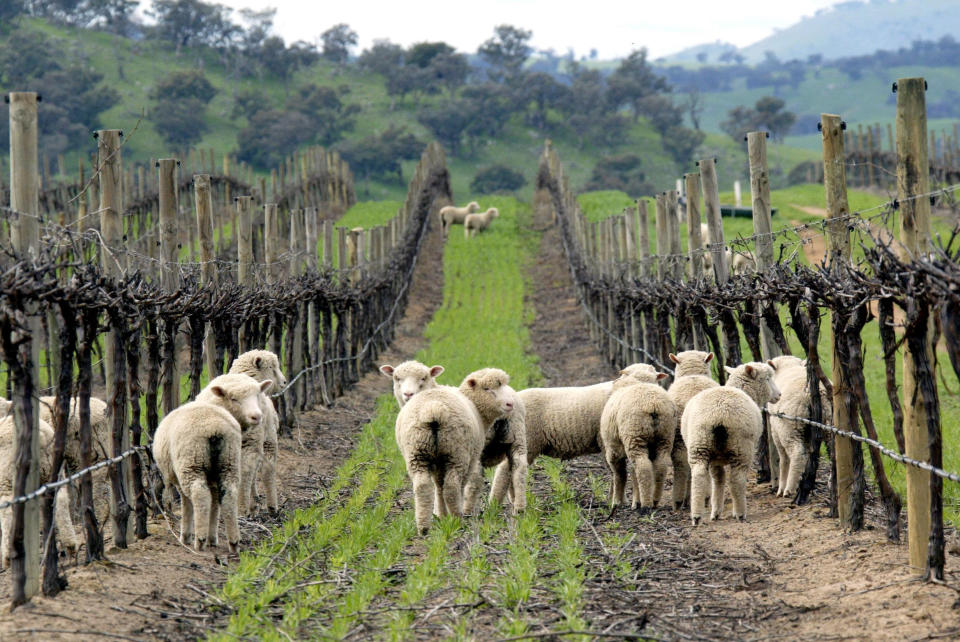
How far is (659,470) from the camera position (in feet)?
35.4

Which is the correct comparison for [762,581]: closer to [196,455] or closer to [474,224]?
[196,455]

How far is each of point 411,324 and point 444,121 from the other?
6769cm

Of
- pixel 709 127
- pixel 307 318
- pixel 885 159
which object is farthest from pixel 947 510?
pixel 709 127

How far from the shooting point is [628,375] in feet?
38.5

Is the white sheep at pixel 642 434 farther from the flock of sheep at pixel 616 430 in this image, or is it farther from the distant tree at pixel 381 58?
the distant tree at pixel 381 58

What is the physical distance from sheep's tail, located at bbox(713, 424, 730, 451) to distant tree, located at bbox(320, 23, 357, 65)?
12301cm

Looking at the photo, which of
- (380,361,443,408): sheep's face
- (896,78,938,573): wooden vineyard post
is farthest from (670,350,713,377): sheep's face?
(896,78,938,573): wooden vineyard post

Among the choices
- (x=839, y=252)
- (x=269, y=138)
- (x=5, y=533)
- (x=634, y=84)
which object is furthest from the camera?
(x=634, y=84)

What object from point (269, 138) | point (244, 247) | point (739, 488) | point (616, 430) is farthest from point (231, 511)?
point (269, 138)

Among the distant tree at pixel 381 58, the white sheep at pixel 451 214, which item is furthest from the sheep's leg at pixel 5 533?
the distant tree at pixel 381 58

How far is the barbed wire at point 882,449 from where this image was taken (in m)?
6.73

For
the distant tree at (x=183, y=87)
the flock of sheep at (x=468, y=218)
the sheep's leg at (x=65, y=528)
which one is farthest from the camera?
the distant tree at (x=183, y=87)

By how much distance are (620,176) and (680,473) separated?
253ft

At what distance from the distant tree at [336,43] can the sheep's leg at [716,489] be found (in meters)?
123
